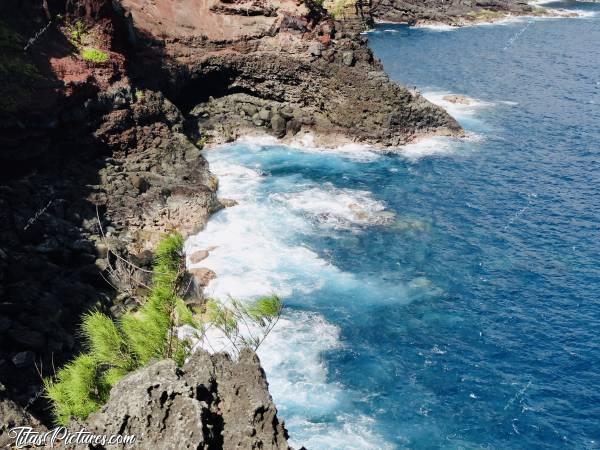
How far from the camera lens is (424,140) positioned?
221 feet

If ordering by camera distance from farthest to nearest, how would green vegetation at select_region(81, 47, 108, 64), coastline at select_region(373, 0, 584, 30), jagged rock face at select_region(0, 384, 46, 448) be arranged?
coastline at select_region(373, 0, 584, 30) → green vegetation at select_region(81, 47, 108, 64) → jagged rock face at select_region(0, 384, 46, 448)

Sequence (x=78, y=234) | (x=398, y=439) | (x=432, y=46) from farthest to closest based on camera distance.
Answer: (x=432, y=46)
(x=78, y=234)
(x=398, y=439)

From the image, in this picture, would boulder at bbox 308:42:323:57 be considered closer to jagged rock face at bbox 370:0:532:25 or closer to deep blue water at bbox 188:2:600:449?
deep blue water at bbox 188:2:600:449

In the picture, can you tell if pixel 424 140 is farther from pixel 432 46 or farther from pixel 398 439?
pixel 432 46

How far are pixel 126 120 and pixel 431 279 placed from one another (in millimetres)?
31802

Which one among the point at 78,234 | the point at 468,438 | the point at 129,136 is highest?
the point at 129,136

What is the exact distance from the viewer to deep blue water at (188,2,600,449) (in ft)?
95.2

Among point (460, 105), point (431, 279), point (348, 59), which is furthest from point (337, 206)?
point (460, 105)

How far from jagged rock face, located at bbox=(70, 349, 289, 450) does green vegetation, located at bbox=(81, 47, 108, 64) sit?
40967 millimetres

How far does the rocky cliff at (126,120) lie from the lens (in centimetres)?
3100

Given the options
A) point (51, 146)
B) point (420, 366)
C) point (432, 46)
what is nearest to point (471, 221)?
point (420, 366)

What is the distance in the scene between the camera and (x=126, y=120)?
48.7 m

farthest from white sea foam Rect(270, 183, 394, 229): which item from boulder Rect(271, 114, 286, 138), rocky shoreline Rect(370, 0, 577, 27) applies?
rocky shoreline Rect(370, 0, 577, 27)

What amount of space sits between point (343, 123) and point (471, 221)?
24.3 metres
